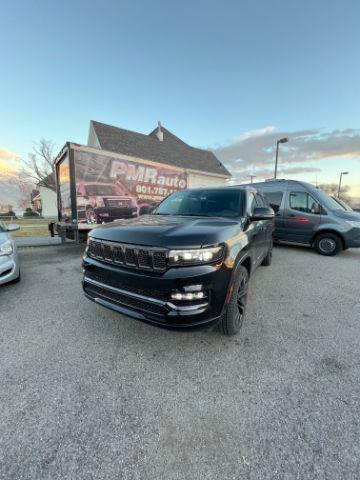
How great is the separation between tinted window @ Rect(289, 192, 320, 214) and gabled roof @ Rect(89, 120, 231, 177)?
10.7 m

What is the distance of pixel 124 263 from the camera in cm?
231

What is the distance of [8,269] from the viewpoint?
3.98 metres

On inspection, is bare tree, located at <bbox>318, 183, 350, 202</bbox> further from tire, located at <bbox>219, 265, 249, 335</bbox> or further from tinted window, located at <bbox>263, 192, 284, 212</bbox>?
tire, located at <bbox>219, 265, 249, 335</bbox>

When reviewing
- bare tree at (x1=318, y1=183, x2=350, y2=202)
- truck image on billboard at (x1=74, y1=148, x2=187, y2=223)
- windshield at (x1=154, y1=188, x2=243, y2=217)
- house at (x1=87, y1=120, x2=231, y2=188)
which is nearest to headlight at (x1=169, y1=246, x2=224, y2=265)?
windshield at (x1=154, y1=188, x2=243, y2=217)

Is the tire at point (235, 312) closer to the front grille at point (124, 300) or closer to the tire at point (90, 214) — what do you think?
the front grille at point (124, 300)

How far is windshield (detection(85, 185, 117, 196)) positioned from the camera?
645 cm

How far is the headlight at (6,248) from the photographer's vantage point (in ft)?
12.8

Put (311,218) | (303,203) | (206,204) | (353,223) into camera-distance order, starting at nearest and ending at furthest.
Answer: (206,204) < (353,223) < (311,218) < (303,203)

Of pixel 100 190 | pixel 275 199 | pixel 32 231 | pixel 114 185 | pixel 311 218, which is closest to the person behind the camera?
pixel 100 190

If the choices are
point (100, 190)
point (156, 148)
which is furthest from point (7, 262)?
point (156, 148)

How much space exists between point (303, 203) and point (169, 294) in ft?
22.6

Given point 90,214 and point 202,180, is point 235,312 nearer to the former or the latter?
point 90,214

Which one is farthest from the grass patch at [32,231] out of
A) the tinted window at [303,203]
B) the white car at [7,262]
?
the tinted window at [303,203]

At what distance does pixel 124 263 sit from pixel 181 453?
1.53m
